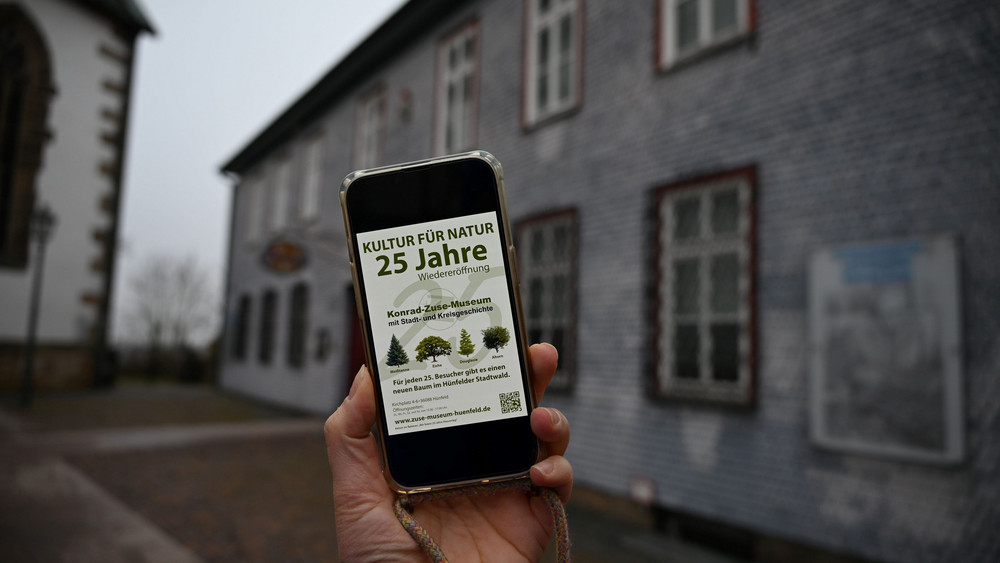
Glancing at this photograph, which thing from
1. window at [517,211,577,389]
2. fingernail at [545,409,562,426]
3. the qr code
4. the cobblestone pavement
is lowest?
the cobblestone pavement

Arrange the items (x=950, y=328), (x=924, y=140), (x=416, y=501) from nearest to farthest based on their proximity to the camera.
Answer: (x=416, y=501) → (x=950, y=328) → (x=924, y=140)

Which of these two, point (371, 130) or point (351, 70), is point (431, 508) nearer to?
point (371, 130)

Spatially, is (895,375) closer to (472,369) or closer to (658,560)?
(658,560)

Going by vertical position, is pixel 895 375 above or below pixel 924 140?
below

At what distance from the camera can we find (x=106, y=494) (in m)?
7.01

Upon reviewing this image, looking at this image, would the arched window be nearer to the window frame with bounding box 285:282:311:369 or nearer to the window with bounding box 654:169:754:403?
the window frame with bounding box 285:282:311:369

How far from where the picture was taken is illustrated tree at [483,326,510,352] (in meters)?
1.42

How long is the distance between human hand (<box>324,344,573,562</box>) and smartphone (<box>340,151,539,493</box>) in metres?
0.04

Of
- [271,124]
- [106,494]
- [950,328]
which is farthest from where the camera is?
[271,124]

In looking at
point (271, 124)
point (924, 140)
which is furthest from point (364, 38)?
point (924, 140)

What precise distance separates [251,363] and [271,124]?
272 inches

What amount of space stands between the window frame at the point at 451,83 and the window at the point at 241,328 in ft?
36.9

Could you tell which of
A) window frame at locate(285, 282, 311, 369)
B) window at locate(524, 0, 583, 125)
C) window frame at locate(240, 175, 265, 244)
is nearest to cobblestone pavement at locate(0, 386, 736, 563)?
window frame at locate(285, 282, 311, 369)

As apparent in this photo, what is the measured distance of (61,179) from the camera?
18.0 metres
